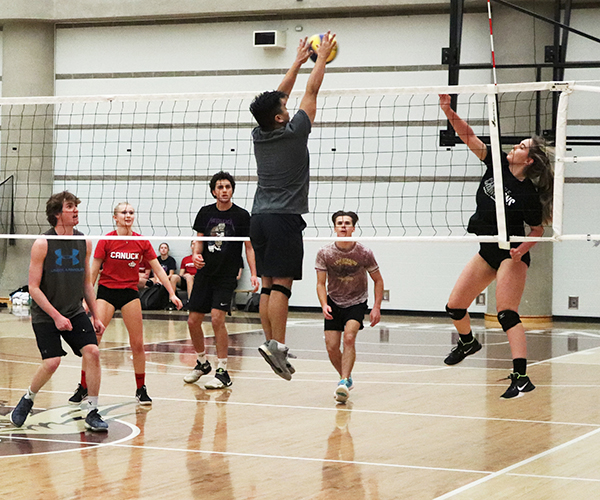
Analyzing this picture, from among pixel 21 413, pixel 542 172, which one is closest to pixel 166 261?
pixel 21 413

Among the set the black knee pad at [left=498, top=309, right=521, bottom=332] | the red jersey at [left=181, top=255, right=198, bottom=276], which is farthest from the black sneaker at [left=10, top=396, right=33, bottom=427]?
the red jersey at [left=181, top=255, right=198, bottom=276]

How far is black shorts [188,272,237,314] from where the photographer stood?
8.70 meters

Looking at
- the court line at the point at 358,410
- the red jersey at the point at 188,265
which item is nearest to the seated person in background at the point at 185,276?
the red jersey at the point at 188,265

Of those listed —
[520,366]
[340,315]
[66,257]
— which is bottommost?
[520,366]

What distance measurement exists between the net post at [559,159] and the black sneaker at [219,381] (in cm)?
354

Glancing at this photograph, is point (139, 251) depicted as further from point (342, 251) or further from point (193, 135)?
point (193, 135)

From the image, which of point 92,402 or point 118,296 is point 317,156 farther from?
point 92,402

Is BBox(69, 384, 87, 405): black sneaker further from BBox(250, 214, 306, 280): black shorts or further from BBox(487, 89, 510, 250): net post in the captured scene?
BBox(487, 89, 510, 250): net post

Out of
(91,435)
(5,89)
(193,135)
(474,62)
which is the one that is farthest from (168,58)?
(91,435)

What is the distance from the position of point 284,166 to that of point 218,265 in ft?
10.4

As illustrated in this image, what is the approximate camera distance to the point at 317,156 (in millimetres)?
15992

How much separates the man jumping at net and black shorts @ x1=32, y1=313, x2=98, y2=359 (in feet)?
4.57

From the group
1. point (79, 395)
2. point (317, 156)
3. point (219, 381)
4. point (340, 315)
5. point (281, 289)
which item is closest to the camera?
point (281, 289)

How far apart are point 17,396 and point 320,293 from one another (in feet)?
8.80
